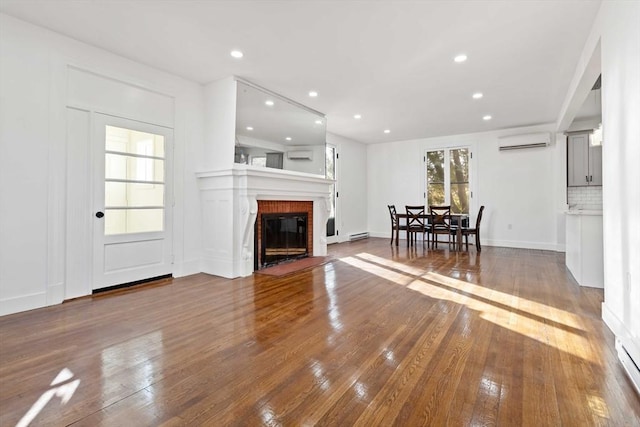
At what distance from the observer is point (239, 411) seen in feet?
4.76

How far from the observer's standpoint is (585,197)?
20.3 ft

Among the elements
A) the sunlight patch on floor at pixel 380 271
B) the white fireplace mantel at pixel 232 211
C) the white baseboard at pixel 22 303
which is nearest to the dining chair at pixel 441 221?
the sunlight patch on floor at pixel 380 271

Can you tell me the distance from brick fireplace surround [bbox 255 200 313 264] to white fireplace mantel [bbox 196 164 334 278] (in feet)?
0.52

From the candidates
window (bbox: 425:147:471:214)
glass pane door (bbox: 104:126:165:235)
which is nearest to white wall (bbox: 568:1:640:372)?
glass pane door (bbox: 104:126:165:235)

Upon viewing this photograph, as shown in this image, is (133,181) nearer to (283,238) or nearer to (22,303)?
(22,303)

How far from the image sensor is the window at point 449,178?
7.50 metres

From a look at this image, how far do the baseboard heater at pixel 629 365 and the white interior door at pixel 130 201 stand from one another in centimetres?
454

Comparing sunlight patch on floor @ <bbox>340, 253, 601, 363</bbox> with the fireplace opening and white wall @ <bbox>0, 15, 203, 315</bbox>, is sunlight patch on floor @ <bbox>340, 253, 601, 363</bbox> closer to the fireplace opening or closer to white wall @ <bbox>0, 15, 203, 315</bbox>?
the fireplace opening

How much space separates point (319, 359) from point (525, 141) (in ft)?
22.7

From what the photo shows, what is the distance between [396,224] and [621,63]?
524 centimetres

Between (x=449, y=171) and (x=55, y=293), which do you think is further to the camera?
(x=449, y=171)

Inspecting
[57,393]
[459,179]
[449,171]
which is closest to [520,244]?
[459,179]

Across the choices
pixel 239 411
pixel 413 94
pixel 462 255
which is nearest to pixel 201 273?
pixel 239 411

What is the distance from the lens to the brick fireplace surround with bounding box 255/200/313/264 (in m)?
4.60
